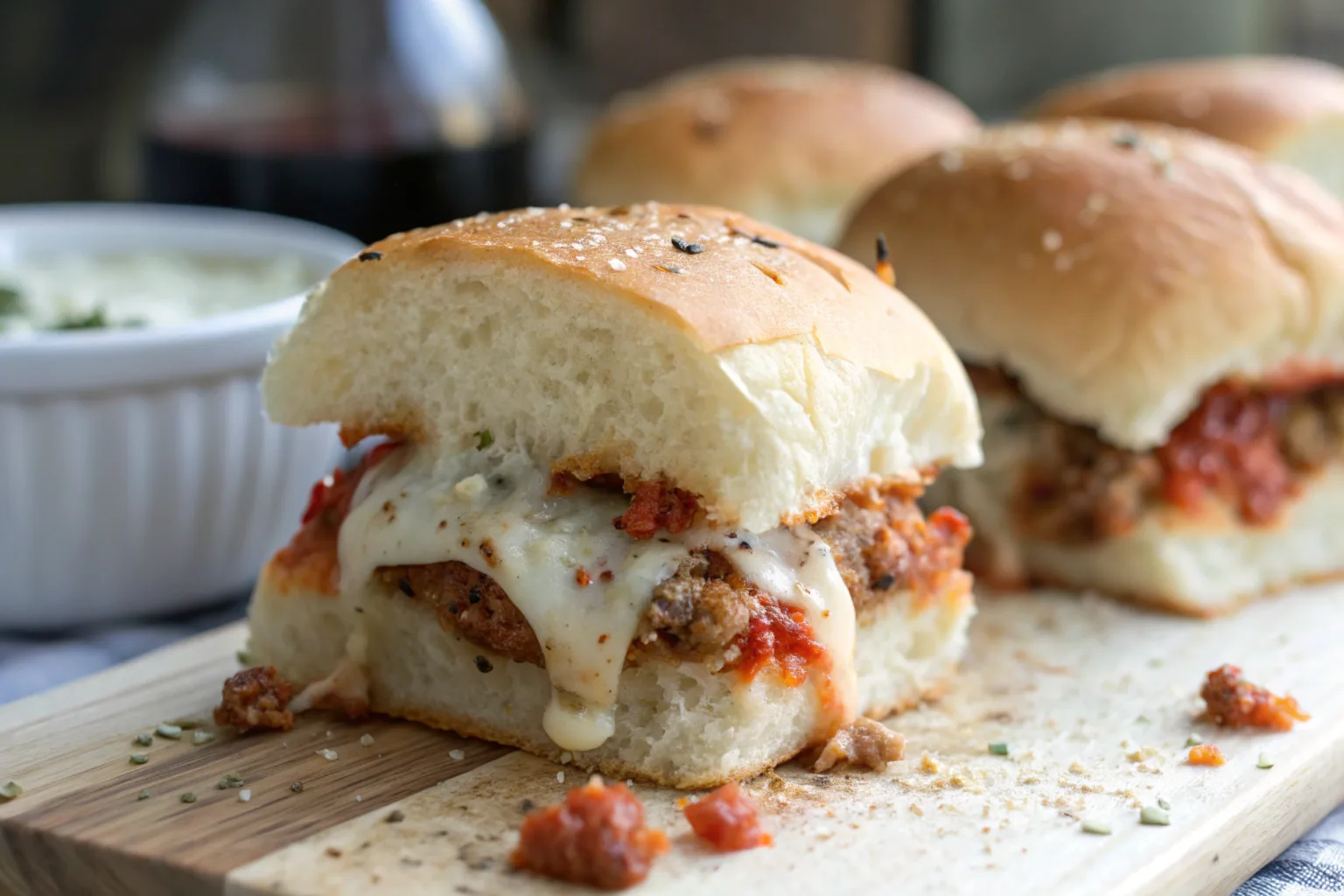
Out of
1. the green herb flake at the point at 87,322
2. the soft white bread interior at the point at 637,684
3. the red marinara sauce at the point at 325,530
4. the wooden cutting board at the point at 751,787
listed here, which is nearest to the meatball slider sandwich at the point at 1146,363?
the wooden cutting board at the point at 751,787

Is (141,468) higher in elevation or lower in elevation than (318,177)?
lower

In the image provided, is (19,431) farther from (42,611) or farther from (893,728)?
(893,728)

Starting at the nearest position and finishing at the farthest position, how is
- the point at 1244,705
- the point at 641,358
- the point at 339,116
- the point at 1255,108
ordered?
the point at 641,358, the point at 1244,705, the point at 1255,108, the point at 339,116

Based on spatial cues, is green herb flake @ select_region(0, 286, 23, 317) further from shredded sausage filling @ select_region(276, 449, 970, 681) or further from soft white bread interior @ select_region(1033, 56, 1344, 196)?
soft white bread interior @ select_region(1033, 56, 1344, 196)

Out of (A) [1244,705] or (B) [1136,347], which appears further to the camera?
(B) [1136,347]

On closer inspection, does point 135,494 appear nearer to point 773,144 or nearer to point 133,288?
point 133,288

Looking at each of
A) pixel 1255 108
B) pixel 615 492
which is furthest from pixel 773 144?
pixel 615 492
